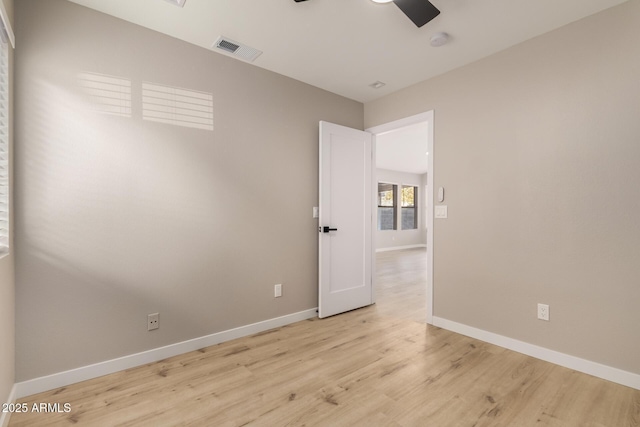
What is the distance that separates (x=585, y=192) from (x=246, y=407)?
108 inches

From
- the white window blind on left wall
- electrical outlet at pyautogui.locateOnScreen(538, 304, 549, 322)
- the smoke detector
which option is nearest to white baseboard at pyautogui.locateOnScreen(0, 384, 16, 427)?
the white window blind on left wall

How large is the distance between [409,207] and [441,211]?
766cm

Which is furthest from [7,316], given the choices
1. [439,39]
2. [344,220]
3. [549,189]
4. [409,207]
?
[409,207]

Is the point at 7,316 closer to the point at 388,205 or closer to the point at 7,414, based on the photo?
the point at 7,414

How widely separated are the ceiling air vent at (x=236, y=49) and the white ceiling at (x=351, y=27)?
0.05 m

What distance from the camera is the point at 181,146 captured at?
2395mm

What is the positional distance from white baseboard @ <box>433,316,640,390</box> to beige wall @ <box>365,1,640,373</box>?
0.05 m

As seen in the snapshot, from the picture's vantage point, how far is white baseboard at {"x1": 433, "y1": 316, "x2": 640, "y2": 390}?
76.8 inches

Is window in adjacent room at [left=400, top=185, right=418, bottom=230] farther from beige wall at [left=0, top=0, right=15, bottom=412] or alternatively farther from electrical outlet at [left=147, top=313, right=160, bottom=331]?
beige wall at [left=0, top=0, right=15, bottom=412]

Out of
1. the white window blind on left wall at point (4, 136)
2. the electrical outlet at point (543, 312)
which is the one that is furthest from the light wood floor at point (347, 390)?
the white window blind on left wall at point (4, 136)

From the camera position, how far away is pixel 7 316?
1.65m

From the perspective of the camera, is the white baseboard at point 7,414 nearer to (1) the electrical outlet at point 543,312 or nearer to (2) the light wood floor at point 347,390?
(2) the light wood floor at point 347,390

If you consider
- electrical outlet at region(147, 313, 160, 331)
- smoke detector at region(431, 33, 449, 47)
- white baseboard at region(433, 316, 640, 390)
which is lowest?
white baseboard at region(433, 316, 640, 390)

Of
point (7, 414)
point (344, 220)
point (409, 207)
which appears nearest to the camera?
point (7, 414)
